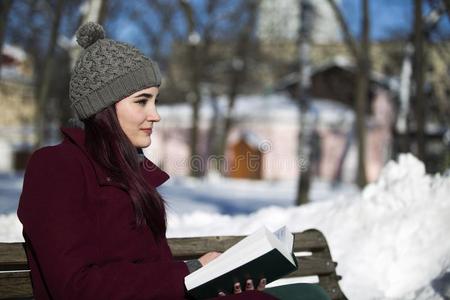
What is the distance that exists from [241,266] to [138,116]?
75 centimetres

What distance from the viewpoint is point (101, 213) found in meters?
2.23

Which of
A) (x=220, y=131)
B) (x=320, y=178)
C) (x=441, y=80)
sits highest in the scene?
(x=441, y=80)

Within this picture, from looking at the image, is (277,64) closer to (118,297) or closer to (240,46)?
(240,46)

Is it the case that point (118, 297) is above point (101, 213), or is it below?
below

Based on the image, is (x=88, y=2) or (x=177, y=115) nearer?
(x=88, y=2)

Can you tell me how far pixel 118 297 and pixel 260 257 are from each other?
1.68ft

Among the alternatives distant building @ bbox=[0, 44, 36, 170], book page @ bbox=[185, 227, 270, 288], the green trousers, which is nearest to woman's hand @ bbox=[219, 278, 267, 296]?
book page @ bbox=[185, 227, 270, 288]

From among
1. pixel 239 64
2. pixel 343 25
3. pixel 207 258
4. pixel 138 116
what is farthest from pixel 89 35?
pixel 239 64

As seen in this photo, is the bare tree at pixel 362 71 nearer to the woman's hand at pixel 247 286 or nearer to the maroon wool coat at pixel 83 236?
the woman's hand at pixel 247 286

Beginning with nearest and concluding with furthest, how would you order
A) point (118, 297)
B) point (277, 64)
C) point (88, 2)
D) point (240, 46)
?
point (118, 297) < point (88, 2) < point (240, 46) < point (277, 64)

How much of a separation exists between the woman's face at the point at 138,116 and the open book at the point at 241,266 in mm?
602

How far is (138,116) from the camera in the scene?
2.46 meters

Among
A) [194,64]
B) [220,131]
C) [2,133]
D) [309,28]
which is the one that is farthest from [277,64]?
[309,28]

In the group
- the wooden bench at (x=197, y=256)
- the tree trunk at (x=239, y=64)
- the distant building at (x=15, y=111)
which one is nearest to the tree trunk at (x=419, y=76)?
the wooden bench at (x=197, y=256)
